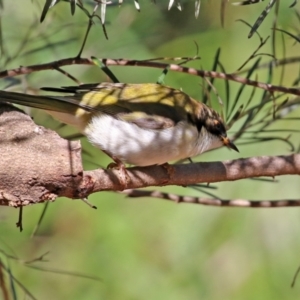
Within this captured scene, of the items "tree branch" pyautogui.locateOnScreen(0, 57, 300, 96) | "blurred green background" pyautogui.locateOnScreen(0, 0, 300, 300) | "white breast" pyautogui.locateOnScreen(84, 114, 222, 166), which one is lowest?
"blurred green background" pyautogui.locateOnScreen(0, 0, 300, 300)

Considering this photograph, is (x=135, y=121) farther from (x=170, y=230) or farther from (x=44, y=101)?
(x=170, y=230)

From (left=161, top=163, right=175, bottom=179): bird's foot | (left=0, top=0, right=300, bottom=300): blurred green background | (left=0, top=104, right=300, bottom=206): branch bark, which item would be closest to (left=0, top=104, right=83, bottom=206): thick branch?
(left=0, top=104, right=300, bottom=206): branch bark

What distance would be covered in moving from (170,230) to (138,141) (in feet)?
3.63

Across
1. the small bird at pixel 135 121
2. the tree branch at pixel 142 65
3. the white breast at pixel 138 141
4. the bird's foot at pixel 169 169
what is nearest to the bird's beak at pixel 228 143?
the small bird at pixel 135 121

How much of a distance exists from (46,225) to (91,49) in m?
0.82

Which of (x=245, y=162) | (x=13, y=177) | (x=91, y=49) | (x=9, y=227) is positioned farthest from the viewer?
(x=9, y=227)

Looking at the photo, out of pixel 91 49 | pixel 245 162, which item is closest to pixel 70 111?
pixel 245 162

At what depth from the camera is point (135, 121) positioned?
162 cm

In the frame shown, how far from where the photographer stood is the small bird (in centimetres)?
155

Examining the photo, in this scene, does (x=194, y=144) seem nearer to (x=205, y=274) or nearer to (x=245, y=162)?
(x=245, y=162)

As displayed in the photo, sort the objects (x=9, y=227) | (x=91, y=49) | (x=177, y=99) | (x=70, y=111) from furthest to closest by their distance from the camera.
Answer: (x=9, y=227) → (x=91, y=49) → (x=177, y=99) → (x=70, y=111)

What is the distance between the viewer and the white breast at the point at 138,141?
5.05ft

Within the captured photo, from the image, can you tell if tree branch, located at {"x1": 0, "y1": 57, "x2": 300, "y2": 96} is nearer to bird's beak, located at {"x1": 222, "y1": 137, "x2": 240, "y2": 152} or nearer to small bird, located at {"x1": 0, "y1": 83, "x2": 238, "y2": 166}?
small bird, located at {"x1": 0, "y1": 83, "x2": 238, "y2": 166}

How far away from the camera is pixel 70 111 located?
1582mm
